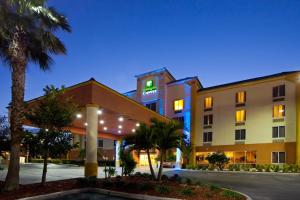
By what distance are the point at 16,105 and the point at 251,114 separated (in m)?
35.9

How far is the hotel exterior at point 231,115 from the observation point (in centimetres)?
4066

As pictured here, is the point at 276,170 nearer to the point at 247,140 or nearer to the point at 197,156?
the point at 247,140

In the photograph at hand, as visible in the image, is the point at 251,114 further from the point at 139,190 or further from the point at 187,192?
the point at 187,192

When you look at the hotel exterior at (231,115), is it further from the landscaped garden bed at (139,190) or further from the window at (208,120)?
the landscaped garden bed at (139,190)

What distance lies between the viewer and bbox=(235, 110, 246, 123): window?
151ft

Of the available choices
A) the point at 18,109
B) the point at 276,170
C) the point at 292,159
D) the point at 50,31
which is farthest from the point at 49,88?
the point at 292,159

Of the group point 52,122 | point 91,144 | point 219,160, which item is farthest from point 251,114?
point 52,122

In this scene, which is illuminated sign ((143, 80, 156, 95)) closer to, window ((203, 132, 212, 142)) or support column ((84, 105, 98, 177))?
window ((203, 132, 212, 142))

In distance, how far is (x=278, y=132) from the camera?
4197 cm

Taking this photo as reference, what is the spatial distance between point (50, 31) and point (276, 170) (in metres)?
28.7

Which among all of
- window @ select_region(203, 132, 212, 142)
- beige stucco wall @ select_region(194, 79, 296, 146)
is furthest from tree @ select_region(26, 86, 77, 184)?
window @ select_region(203, 132, 212, 142)

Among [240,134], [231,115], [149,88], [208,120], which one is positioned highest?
[149,88]

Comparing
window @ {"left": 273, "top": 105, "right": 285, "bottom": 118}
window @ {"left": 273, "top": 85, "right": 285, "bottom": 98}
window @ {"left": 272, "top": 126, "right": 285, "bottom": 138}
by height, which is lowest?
window @ {"left": 272, "top": 126, "right": 285, "bottom": 138}

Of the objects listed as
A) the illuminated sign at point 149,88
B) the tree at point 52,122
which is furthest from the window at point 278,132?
the tree at point 52,122
